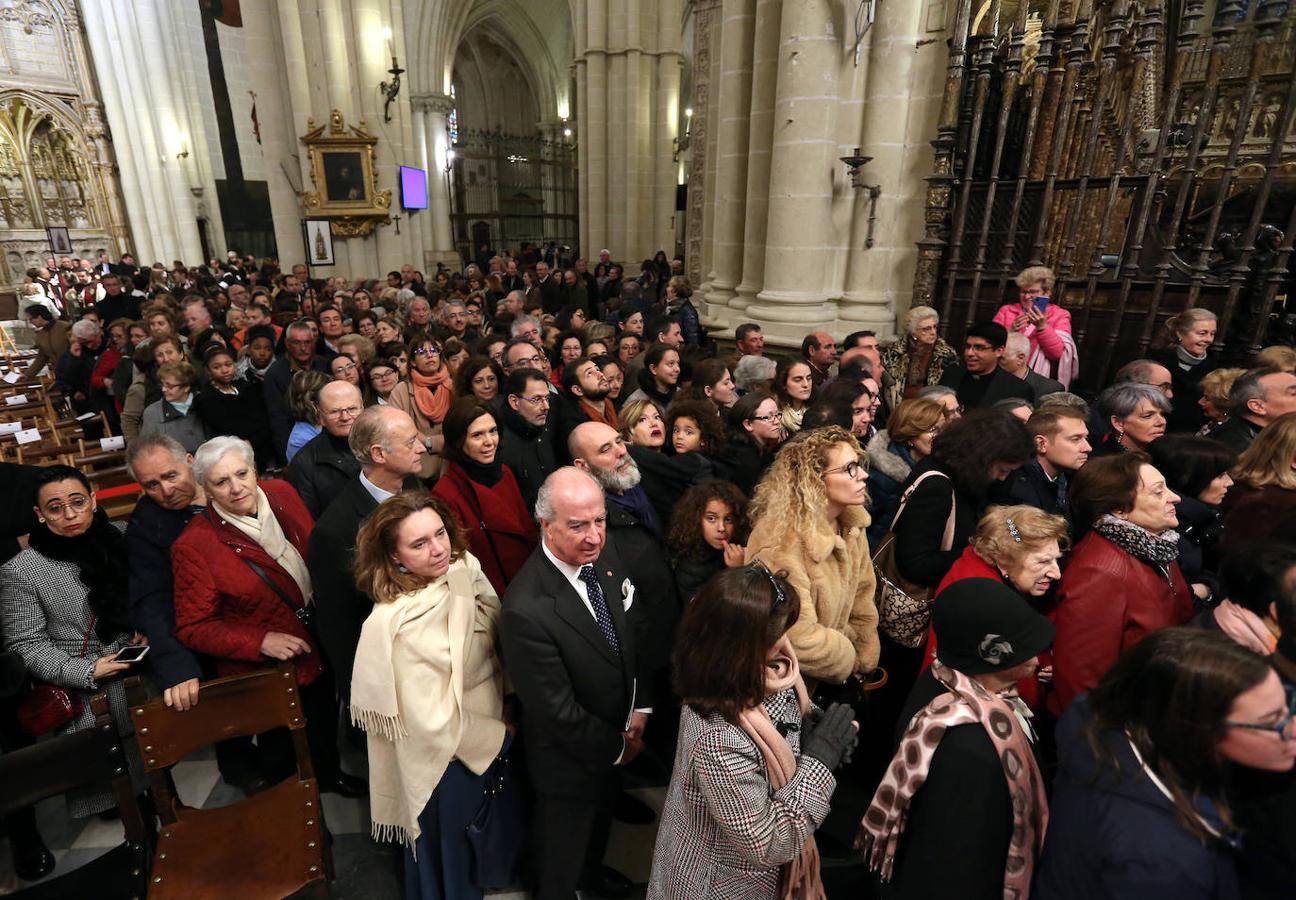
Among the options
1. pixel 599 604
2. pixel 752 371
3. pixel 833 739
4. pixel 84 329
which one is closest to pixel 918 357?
pixel 752 371

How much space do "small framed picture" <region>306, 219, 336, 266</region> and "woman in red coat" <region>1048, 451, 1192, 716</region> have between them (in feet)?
41.3

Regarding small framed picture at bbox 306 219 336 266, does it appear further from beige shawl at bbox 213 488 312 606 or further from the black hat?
the black hat

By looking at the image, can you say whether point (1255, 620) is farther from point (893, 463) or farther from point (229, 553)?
point (229, 553)

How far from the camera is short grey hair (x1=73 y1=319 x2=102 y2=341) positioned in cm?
Answer: 658

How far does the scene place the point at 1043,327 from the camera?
16.1 feet

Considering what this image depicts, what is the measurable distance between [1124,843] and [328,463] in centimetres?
328

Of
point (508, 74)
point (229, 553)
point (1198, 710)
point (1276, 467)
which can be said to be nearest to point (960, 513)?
point (1276, 467)

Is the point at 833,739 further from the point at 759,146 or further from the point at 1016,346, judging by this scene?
the point at 759,146

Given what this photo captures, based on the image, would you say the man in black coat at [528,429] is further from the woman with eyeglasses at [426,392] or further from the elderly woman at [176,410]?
the elderly woman at [176,410]

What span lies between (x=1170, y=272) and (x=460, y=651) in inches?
254

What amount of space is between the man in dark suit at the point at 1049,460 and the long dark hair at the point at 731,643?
168 cm

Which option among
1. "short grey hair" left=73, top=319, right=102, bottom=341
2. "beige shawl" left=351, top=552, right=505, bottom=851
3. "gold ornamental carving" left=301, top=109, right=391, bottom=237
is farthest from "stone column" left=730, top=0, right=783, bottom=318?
"gold ornamental carving" left=301, top=109, right=391, bottom=237

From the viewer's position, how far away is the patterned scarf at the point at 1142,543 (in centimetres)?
219

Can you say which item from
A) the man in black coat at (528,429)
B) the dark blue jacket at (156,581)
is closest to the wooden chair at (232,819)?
the dark blue jacket at (156,581)
